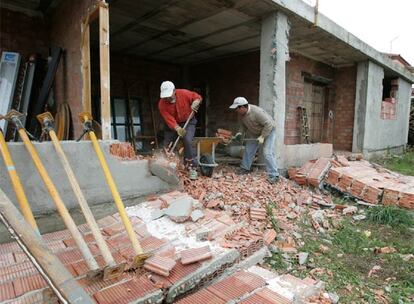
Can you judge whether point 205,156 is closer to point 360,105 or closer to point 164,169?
point 164,169

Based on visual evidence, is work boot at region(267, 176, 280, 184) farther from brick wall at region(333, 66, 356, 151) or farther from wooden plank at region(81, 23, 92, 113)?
brick wall at region(333, 66, 356, 151)

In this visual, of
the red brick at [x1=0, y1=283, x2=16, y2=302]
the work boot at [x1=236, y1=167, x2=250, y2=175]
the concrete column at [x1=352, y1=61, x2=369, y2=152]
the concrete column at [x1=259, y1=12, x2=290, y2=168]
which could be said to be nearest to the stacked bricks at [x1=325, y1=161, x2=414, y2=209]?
the concrete column at [x1=259, y1=12, x2=290, y2=168]

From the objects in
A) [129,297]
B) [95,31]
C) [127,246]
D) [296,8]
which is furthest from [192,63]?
[129,297]

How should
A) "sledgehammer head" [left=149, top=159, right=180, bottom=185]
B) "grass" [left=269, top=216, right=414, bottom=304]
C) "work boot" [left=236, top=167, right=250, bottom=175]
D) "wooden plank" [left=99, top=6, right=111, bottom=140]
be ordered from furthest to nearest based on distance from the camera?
1. "work boot" [left=236, top=167, right=250, bottom=175]
2. "sledgehammer head" [left=149, top=159, right=180, bottom=185]
3. "wooden plank" [left=99, top=6, right=111, bottom=140]
4. "grass" [left=269, top=216, right=414, bottom=304]

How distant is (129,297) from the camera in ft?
6.77

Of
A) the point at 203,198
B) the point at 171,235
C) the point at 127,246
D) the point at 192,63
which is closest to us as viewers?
the point at 127,246

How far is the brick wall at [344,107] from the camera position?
911 centimetres

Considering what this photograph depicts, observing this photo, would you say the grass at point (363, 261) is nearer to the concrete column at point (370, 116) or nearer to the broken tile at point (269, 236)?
the broken tile at point (269, 236)

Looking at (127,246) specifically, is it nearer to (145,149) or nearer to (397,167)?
(145,149)

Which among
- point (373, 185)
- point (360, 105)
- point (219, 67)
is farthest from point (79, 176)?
point (360, 105)

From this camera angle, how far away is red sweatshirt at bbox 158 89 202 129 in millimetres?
4859

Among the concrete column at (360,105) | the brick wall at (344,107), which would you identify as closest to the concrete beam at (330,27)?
the concrete column at (360,105)

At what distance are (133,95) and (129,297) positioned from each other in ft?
24.1

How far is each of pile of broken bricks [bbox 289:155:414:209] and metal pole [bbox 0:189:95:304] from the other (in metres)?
4.98
